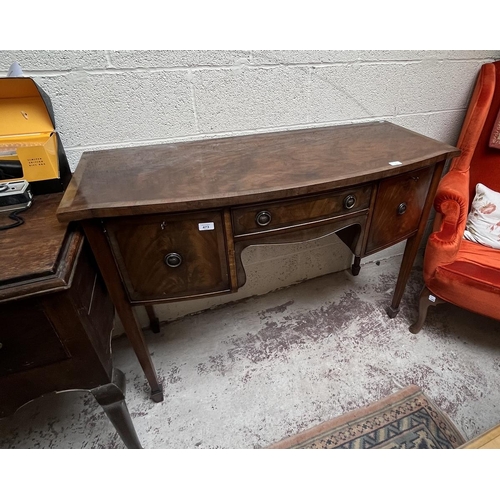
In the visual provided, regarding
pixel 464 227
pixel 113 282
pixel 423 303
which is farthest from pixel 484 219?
pixel 113 282

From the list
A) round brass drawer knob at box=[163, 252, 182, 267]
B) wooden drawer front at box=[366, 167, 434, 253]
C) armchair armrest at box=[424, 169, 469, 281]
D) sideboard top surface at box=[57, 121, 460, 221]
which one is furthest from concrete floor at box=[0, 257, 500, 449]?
sideboard top surface at box=[57, 121, 460, 221]

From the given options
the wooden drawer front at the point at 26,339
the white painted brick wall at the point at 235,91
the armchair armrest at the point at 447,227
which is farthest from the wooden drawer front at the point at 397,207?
the wooden drawer front at the point at 26,339

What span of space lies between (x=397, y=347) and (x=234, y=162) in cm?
108

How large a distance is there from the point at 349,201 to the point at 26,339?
85 centimetres

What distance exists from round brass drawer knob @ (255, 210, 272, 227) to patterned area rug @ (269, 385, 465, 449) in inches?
29.9

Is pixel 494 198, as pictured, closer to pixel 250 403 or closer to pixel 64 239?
pixel 250 403

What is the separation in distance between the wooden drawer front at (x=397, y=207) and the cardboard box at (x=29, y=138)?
95 centimetres

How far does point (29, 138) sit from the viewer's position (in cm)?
79

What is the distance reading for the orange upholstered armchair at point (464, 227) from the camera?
1080 millimetres

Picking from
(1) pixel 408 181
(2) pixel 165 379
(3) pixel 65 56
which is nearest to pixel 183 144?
(3) pixel 65 56

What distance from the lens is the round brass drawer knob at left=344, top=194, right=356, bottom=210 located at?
85cm

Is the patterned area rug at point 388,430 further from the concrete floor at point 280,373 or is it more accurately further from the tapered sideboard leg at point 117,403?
the tapered sideboard leg at point 117,403

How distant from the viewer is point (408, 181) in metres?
0.95

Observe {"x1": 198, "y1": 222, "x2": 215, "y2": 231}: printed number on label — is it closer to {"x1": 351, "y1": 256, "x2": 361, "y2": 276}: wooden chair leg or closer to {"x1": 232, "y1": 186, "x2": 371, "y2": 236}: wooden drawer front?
{"x1": 232, "y1": 186, "x2": 371, "y2": 236}: wooden drawer front
